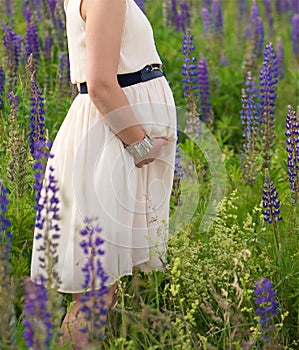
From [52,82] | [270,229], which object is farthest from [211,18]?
[270,229]

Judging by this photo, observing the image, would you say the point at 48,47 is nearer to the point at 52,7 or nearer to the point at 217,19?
the point at 52,7

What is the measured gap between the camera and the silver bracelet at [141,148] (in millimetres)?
3121

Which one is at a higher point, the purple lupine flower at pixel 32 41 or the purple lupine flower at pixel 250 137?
the purple lupine flower at pixel 32 41

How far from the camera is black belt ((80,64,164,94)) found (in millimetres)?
3168

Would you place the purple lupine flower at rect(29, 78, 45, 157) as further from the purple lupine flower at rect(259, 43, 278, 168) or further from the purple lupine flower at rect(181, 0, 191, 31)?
the purple lupine flower at rect(181, 0, 191, 31)

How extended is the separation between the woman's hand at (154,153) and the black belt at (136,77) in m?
0.26

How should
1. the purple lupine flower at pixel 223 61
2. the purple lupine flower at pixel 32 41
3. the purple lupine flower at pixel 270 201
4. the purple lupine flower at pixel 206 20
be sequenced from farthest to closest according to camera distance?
1. the purple lupine flower at pixel 206 20
2. the purple lupine flower at pixel 223 61
3. the purple lupine flower at pixel 32 41
4. the purple lupine flower at pixel 270 201

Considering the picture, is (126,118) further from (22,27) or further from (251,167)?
(22,27)

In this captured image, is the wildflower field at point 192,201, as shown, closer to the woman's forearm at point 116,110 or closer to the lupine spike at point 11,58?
the lupine spike at point 11,58

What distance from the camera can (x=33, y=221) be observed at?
3822 mm

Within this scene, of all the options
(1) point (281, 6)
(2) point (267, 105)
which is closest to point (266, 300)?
(2) point (267, 105)

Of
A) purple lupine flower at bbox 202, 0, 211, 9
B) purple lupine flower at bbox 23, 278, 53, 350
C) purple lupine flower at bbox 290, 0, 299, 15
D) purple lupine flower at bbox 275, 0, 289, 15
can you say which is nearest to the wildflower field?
purple lupine flower at bbox 23, 278, 53, 350

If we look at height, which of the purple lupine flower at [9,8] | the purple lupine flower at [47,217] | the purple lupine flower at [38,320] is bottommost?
the purple lupine flower at [38,320]

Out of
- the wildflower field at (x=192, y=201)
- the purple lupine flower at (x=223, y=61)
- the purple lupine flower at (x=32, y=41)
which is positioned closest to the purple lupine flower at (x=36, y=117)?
the wildflower field at (x=192, y=201)
